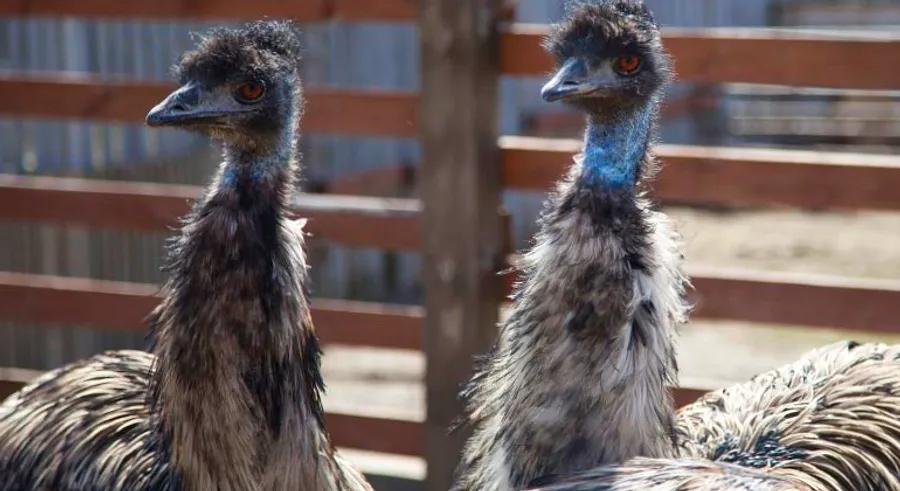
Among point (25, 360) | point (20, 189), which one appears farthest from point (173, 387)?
point (25, 360)

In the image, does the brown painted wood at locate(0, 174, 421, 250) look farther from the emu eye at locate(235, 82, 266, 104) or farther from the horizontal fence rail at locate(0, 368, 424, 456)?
the emu eye at locate(235, 82, 266, 104)

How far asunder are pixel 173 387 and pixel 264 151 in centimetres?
59

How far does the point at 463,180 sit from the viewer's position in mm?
5340

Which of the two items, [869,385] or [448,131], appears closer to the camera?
[869,385]

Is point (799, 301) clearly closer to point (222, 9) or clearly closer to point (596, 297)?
point (596, 297)

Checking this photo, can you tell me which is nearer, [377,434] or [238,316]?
[238,316]

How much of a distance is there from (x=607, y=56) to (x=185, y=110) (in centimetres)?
99

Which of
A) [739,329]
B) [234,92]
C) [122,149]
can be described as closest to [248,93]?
[234,92]

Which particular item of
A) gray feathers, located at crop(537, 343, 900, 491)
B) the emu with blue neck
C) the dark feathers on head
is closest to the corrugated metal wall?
the dark feathers on head

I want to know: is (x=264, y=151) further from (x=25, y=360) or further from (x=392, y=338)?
(x=25, y=360)

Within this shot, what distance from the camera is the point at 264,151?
3.64 meters

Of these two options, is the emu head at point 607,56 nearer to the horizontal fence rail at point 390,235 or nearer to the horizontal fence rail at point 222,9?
the horizontal fence rail at point 390,235

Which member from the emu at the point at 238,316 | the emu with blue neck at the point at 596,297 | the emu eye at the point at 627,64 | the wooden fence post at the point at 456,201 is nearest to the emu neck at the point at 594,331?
the emu with blue neck at the point at 596,297

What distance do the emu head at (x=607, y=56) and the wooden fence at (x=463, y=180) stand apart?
5.08 ft
